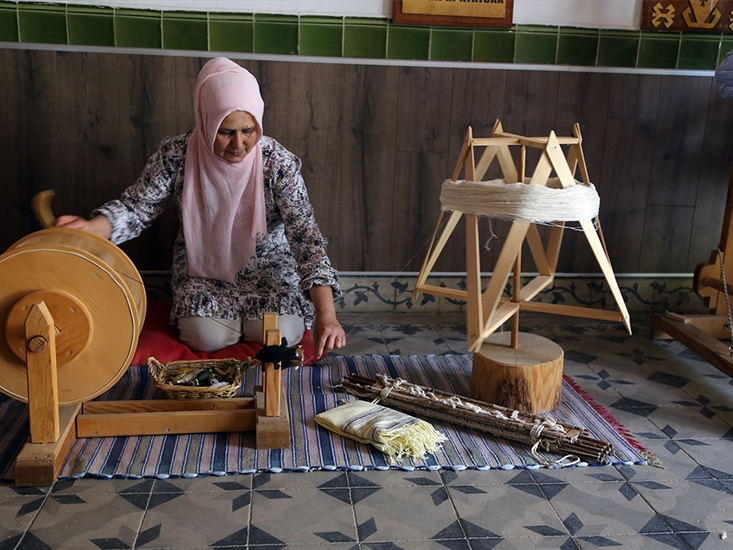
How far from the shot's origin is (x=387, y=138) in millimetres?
3623

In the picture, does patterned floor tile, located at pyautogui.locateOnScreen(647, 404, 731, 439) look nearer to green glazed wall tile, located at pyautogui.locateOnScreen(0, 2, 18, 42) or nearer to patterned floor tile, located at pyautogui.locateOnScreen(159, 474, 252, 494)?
patterned floor tile, located at pyautogui.locateOnScreen(159, 474, 252, 494)

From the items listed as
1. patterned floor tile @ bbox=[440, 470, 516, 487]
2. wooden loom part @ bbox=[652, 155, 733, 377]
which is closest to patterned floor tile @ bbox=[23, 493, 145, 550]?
patterned floor tile @ bbox=[440, 470, 516, 487]

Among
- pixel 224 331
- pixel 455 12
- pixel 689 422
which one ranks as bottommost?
pixel 689 422

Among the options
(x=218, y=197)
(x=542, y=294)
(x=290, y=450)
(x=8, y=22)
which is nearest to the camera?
(x=290, y=450)

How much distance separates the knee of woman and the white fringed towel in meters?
0.70

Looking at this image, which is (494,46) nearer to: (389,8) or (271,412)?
(389,8)

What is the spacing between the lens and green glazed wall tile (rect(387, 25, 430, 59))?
3.48 metres

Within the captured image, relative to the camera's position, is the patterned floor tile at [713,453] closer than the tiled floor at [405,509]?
No

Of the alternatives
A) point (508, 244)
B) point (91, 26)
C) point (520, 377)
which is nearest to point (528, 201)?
point (508, 244)

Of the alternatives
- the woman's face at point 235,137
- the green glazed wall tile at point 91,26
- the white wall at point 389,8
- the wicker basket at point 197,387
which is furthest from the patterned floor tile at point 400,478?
the green glazed wall tile at point 91,26

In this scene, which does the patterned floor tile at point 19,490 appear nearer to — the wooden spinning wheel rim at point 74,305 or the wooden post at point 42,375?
the wooden post at point 42,375

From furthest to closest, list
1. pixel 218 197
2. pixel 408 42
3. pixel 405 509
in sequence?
pixel 408 42 < pixel 218 197 < pixel 405 509

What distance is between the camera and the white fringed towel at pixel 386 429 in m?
2.33

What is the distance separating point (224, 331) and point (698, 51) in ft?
8.65
